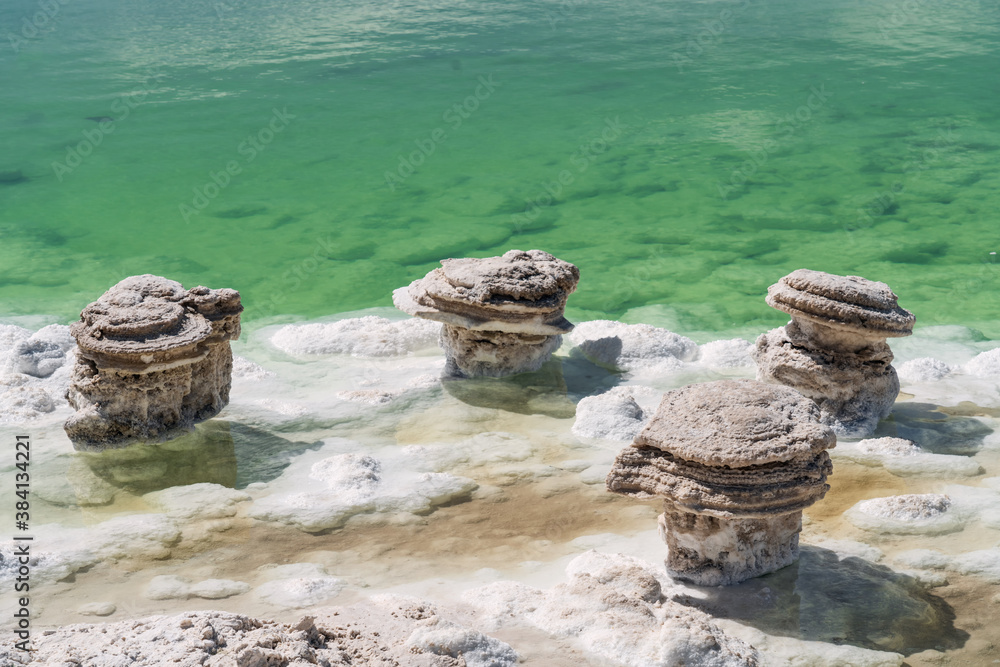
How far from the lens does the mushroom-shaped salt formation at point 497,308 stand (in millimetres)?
6453

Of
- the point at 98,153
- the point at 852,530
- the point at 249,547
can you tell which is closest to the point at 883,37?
the point at 98,153

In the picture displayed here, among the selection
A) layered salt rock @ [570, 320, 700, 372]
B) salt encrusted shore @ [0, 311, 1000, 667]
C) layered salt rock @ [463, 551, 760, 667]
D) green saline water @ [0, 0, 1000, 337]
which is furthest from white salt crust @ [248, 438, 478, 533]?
green saline water @ [0, 0, 1000, 337]

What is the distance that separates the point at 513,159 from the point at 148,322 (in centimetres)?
717

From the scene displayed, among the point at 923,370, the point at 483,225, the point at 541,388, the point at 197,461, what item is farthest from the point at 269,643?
the point at 483,225

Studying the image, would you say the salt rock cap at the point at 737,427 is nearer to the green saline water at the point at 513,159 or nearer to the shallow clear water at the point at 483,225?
the shallow clear water at the point at 483,225

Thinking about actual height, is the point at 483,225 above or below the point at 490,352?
below

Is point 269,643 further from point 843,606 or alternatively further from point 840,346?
point 840,346

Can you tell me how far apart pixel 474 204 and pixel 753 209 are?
2887 millimetres

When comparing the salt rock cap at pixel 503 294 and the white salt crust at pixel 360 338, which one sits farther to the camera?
the white salt crust at pixel 360 338

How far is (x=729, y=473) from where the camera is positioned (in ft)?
13.7

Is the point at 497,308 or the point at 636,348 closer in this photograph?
the point at 497,308

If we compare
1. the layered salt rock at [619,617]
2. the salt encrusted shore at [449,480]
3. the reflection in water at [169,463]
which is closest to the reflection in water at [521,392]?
the salt encrusted shore at [449,480]

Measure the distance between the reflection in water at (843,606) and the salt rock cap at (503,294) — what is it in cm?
256

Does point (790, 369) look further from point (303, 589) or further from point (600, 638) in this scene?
point (303, 589)
